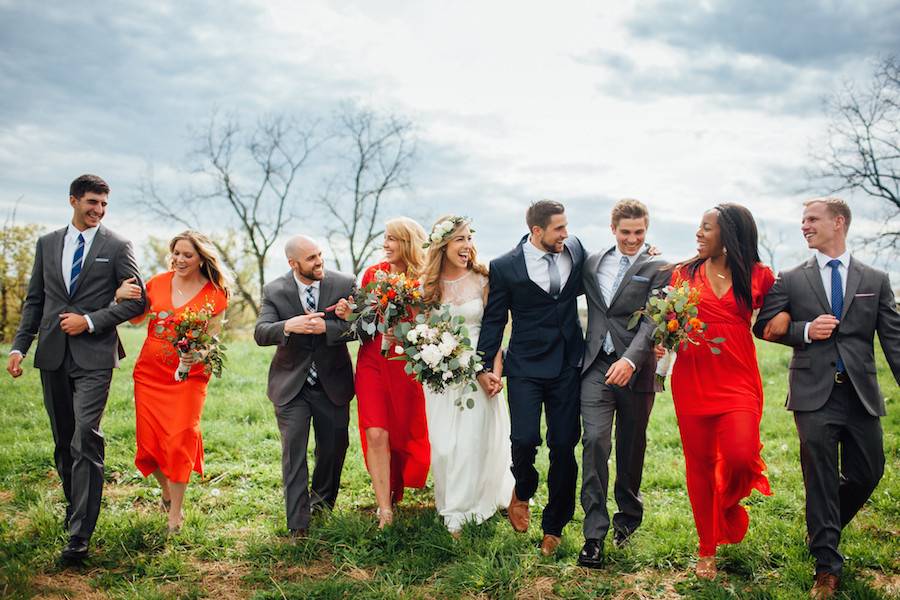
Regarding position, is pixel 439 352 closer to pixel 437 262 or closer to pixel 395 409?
pixel 437 262

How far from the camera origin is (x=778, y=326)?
572 cm

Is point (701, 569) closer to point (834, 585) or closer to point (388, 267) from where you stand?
point (834, 585)

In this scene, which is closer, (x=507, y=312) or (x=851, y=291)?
(x=851, y=291)

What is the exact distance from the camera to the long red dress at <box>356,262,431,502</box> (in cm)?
702

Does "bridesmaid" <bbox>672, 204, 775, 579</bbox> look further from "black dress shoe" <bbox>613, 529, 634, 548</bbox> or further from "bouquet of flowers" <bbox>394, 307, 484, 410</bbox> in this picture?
"bouquet of flowers" <bbox>394, 307, 484, 410</bbox>

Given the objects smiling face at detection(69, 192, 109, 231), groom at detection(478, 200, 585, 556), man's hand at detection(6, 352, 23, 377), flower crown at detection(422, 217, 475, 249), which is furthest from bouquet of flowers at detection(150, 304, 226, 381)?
groom at detection(478, 200, 585, 556)

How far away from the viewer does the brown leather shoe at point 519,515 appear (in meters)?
6.80

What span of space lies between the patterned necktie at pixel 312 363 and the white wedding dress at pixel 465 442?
1.10 meters

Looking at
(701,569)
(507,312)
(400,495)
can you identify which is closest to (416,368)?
(507,312)

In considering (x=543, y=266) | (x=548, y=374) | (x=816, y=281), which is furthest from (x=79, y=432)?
(x=816, y=281)

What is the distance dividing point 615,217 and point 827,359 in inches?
80.7

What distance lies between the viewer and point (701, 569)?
19.2 ft

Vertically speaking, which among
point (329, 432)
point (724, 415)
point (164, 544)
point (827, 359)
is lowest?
point (164, 544)

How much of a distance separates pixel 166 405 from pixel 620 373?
4306 mm
